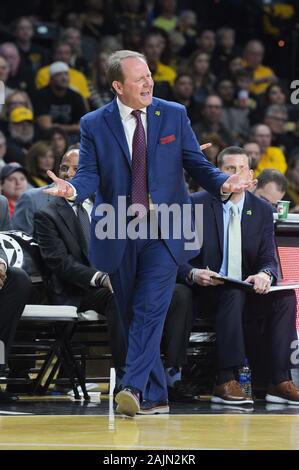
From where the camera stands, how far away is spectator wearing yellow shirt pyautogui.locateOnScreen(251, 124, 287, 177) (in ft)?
38.9

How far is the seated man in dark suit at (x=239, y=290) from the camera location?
6.57 m

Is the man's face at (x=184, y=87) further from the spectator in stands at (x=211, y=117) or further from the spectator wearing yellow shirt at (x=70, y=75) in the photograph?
the spectator wearing yellow shirt at (x=70, y=75)

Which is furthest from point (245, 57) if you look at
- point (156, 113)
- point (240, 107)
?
point (156, 113)

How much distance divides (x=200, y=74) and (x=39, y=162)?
4.73 metres

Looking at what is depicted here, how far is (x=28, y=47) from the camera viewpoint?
1236 centimetres

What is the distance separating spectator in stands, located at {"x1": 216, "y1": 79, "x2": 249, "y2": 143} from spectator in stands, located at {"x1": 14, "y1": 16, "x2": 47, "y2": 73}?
87.4 inches

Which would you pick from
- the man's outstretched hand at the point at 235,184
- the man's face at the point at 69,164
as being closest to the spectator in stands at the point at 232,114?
the man's face at the point at 69,164

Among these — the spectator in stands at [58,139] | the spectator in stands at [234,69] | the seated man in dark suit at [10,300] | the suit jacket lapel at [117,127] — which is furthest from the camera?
the spectator in stands at [234,69]

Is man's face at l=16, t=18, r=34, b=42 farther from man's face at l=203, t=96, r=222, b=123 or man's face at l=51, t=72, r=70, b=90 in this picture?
man's face at l=203, t=96, r=222, b=123

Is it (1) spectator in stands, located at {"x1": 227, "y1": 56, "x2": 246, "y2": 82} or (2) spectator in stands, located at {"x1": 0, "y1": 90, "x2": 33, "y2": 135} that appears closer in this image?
(2) spectator in stands, located at {"x1": 0, "y1": 90, "x2": 33, "y2": 135}

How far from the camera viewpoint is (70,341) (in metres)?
6.94

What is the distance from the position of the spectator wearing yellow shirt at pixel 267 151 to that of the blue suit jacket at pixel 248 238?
191 inches

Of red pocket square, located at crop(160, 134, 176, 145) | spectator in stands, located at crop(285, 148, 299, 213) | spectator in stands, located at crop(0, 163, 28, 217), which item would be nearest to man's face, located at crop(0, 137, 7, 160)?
spectator in stands, located at crop(0, 163, 28, 217)
